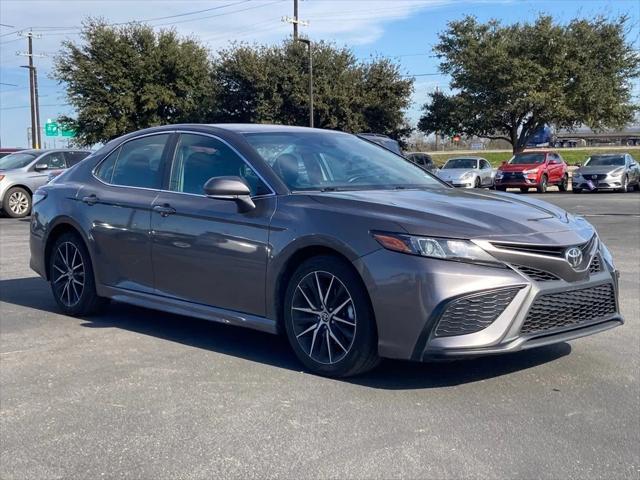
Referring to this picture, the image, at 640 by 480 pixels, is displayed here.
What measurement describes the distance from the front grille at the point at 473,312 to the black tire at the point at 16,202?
15.1 m

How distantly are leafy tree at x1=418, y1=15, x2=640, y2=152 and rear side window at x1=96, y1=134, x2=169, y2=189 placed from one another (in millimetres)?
34871

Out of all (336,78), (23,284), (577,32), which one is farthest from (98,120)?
(23,284)

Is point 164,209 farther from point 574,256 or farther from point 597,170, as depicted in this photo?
point 597,170

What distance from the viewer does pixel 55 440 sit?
3857mm

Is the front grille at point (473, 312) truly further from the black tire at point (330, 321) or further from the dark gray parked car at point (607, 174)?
the dark gray parked car at point (607, 174)

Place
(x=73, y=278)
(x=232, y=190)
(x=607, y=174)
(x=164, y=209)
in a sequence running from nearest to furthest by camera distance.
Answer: (x=232, y=190) → (x=164, y=209) → (x=73, y=278) → (x=607, y=174)

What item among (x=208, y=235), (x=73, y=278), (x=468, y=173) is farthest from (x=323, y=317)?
(x=468, y=173)

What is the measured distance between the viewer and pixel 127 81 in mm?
40188

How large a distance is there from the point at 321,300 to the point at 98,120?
1502 inches

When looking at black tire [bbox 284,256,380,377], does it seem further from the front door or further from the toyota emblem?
the toyota emblem

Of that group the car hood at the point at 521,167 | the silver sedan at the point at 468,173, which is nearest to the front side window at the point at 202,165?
the silver sedan at the point at 468,173

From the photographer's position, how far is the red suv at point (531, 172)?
97.1 ft

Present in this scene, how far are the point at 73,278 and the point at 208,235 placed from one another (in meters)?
1.89

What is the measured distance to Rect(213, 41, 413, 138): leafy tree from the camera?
134 ft
